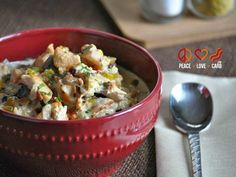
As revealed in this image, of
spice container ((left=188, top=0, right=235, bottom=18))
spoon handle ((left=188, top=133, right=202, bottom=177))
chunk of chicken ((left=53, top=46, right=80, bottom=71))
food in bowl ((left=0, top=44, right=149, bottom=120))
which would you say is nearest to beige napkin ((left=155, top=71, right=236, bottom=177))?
spoon handle ((left=188, top=133, right=202, bottom=177))

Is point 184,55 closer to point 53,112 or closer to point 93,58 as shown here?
point 93,58

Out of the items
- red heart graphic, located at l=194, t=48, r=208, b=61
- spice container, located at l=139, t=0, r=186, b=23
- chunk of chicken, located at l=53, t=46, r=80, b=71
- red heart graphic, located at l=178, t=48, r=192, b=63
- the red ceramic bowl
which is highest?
chunk of chicken, located at l=53, t=46, r=80, b=71

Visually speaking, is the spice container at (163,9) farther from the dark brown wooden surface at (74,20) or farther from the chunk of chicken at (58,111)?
the chunk of chicken at (58,111)

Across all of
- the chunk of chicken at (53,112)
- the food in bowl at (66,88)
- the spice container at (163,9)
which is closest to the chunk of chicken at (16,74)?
the food in bowl at (66,88)

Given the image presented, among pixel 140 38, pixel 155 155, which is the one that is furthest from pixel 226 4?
pixel 155 155

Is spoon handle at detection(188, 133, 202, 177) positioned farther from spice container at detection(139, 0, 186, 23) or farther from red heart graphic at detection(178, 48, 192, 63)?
spice container at detection(139, 0, 186, 23)

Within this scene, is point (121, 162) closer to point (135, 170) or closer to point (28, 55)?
point (135, 170)
